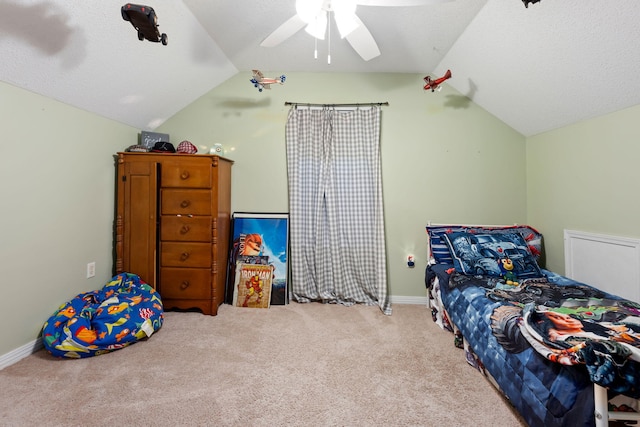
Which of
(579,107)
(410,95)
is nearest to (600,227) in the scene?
(579,107)

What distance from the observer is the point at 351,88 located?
2939 millimetres

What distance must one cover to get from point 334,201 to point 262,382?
1.76 meters

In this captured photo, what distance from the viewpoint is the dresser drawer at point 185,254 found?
251 centimetres

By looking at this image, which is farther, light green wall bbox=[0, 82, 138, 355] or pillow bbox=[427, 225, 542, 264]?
pillow bbox=[427, 225, 542, 264]

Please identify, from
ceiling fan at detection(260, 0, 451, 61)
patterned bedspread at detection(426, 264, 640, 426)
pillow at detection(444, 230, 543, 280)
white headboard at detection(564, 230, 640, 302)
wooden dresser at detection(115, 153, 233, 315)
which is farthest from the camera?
wooden dresser at detection(115, 153, 233, 315)

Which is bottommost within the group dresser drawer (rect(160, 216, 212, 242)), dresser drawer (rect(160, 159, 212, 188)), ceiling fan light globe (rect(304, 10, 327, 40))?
dresser drawer (rect(160, 216, 212, 242))

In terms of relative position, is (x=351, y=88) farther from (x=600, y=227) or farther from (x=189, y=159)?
(x=600, y=227)

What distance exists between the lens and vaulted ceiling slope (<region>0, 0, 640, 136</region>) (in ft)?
5.19

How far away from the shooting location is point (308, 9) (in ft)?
4.55

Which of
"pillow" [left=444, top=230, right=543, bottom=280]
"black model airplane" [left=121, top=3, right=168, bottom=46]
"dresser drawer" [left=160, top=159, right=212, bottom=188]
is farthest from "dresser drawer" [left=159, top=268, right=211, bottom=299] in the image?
"pillow" [left=444, top=230, right=543, bottom=280]

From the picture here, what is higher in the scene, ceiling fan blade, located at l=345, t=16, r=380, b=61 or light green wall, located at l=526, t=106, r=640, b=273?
ceiling fan blade, located at l=345, t=16, r=380, b=61

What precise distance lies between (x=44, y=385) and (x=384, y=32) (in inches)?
126

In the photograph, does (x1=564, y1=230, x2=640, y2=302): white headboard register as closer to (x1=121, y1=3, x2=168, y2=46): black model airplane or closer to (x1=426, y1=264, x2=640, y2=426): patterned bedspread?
(x1=426, y1=264, x2=640, y2=426): patterned bedspread

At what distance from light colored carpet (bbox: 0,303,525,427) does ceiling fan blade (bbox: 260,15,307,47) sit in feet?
6.64
